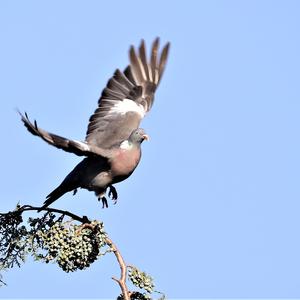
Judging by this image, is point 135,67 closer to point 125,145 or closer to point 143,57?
point 143,57

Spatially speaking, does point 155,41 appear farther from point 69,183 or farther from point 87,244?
point 87,244

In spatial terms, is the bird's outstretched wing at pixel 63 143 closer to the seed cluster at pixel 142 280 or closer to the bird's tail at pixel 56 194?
the bird's tail at pixel 56 194

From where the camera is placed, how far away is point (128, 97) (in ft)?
33.3

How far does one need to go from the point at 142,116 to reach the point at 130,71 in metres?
0.66

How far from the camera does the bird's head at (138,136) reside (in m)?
8.85

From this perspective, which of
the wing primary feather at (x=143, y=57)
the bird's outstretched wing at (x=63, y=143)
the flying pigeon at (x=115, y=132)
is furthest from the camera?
the wing primary feather at (x=143, y=57)

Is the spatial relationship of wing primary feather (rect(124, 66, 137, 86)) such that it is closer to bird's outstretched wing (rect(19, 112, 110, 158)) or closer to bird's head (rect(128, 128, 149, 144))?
bird's head (rect(128, 128, 149, 144))

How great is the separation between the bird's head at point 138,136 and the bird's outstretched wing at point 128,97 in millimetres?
378

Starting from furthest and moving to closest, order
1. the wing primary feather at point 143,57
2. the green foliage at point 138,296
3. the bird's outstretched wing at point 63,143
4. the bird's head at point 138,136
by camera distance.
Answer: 1. the wing primary feather at point 143,57
2. the bird's head at point 138,136
3. the bird's outstretched wing at point 63,143
4. the green foliage at point 138,296

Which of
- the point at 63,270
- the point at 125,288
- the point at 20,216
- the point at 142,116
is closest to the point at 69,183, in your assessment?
the point at 142,116

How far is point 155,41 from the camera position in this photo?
31.7 ft

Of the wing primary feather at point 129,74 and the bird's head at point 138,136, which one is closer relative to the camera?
the bird's head at point 138,136

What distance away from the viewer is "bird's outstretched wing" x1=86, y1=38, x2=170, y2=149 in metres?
9.48

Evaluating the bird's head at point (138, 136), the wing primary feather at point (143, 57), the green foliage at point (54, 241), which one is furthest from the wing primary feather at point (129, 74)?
the green foliage at point (54, 241)
